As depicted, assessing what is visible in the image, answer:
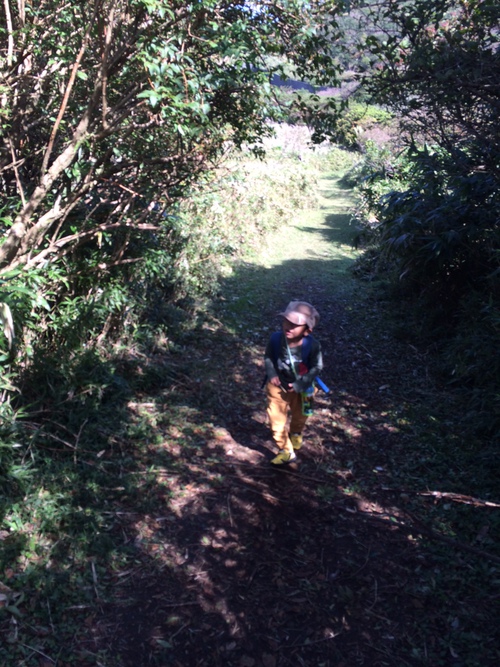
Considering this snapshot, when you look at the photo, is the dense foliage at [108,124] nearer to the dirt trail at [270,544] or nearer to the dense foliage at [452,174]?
the dense foliage at [452,174]

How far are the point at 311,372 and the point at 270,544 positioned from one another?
1.33 meters

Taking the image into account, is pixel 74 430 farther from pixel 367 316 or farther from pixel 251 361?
pixel 367 316

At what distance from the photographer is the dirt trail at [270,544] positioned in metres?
2.86

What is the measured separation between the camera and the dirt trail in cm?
286

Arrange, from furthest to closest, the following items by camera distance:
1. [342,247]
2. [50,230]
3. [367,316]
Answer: [342,247] → [367,316] → [50,230]

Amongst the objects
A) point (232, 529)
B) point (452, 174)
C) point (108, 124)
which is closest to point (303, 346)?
point (232, 529)

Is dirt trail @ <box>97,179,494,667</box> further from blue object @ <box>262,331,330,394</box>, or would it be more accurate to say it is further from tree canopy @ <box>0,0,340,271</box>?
tree canopy @ <box>0,0,340,271</box>

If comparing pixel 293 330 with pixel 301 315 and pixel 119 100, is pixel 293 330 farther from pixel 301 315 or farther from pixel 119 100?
pixel 119 100

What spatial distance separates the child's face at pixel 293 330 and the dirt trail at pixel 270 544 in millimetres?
1176

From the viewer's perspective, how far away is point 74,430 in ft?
13.9

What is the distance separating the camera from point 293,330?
4.01 metres

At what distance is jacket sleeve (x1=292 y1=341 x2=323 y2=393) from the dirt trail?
2.57ft

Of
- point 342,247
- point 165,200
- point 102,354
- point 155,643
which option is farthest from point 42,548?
point 342,247

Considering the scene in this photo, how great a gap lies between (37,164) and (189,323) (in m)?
2.81
